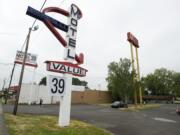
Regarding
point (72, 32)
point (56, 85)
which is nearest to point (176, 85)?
point (72, 32)

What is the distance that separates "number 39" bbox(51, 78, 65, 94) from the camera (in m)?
9.28

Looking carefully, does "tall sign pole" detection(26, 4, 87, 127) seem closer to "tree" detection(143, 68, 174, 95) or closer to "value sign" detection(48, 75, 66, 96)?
"value sign" detection(48, 75, 66, 96)

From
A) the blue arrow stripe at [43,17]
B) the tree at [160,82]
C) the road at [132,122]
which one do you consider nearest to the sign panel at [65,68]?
the blue arrow stripe at [43,17]

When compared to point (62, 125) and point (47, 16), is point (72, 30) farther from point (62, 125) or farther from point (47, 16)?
point (62, 125)

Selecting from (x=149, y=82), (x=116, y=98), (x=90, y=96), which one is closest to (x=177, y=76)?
(x=149, y=82)

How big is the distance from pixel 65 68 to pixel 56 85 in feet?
3.85

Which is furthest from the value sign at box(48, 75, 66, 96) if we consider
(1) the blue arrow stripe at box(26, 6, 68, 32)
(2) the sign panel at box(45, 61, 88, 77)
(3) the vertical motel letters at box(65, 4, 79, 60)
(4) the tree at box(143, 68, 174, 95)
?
(4) the tree at box(143, 68, 174, 95)

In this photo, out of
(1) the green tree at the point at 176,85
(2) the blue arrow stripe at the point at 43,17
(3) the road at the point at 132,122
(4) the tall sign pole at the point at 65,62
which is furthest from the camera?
(1) the green tree at the point at 176,85

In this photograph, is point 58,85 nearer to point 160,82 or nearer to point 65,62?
point 65,62

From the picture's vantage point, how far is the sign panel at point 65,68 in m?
9.25

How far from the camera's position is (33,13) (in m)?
9.15

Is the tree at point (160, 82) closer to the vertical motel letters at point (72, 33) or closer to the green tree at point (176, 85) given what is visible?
the green tree at point (176, 85)

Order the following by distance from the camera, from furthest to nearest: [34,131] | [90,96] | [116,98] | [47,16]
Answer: [116,98] → [90,96] → [47,16] → [34,131]

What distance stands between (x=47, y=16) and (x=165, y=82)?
80354mm
